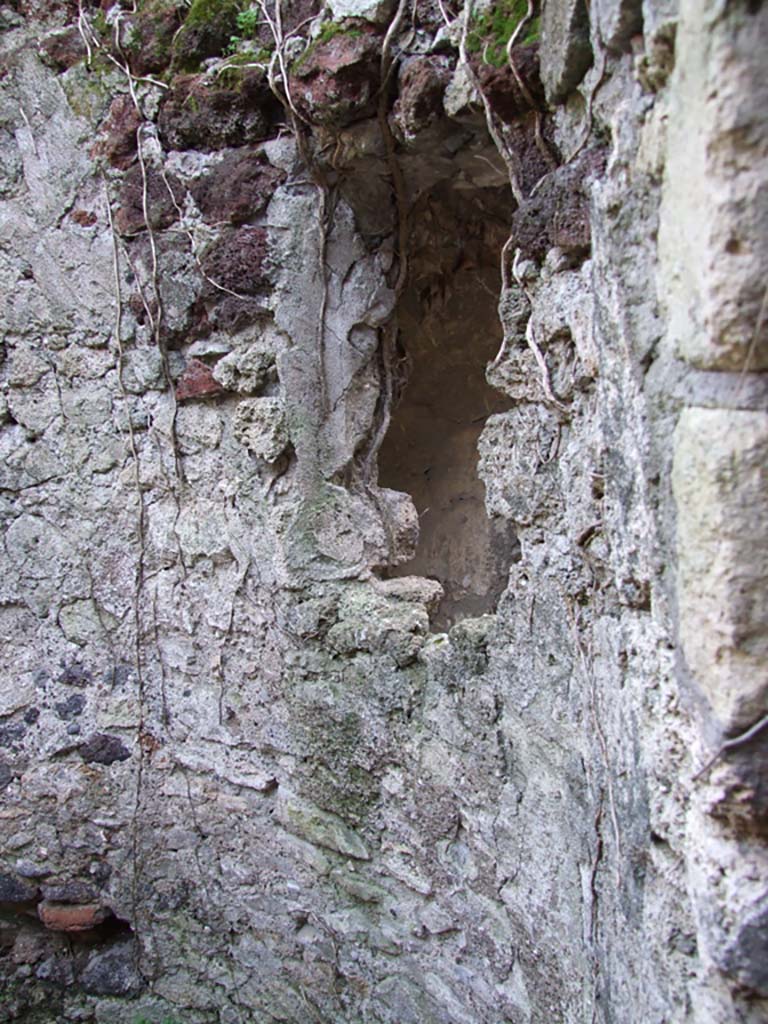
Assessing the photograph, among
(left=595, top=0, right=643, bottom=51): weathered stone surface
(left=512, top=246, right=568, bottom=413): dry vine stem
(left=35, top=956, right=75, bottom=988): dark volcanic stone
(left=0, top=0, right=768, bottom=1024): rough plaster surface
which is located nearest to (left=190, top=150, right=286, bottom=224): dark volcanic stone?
(left=0, top=0, right=768, bottom=1024): rough plaster surface

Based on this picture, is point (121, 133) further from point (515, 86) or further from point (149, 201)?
point (515, 86)

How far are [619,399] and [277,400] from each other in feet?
3.65

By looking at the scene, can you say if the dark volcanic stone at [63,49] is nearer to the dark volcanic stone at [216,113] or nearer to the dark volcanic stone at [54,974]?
the dark volcanic stone at [216,113]

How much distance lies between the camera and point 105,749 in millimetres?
2533

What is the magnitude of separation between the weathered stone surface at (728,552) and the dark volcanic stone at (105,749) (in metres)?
1.96

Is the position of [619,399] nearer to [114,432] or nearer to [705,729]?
[705,729]

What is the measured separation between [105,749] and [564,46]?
2.23 meters

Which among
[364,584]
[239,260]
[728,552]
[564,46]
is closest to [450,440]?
[364,584]

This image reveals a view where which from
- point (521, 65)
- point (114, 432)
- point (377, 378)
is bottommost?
point (114, 432)

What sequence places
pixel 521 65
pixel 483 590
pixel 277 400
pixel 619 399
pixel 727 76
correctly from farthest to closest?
pixel 483 590 < pixel 277 400 < pixel 521 65 < pixel 619 399 < pixel 727 76

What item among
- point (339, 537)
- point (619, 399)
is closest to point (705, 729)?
point (619, 399)

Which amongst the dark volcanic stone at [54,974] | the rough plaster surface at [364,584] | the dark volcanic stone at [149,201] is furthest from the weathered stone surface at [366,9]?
the dark volcanic stone at [54,974]

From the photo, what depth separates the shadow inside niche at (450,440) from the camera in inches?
120

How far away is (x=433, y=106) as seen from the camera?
175 centimetres
